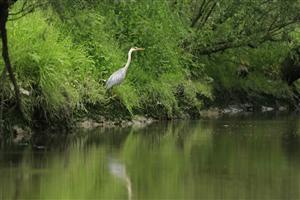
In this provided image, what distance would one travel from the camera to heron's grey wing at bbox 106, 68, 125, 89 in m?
24.9

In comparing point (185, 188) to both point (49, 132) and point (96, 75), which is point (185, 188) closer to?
point (49, 132)

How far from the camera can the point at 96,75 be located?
2633cm

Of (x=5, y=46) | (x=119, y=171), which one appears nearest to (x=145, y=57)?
(x=5, y=46)

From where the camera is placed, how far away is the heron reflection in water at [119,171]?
13.5 meters

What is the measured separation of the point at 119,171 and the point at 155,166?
1.11 m

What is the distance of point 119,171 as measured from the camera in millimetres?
15086

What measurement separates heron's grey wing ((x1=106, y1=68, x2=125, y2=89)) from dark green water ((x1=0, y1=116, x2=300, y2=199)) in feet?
5.04

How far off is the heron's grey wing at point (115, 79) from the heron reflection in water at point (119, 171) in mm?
8109

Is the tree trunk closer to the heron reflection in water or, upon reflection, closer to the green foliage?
the green foliage

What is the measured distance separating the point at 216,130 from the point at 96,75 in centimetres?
424

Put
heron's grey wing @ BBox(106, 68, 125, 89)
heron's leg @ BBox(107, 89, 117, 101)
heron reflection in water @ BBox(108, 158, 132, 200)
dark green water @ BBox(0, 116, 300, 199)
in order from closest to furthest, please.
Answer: dark green water @ BBox(0, 116, 300, 199) → heron reflection in water @ BBox(108, 158, 132, 200) → heron's grey wing @ BBox(106, 68, 125, 89) → heron's leg @ BBox(107, 89, 117, 101)

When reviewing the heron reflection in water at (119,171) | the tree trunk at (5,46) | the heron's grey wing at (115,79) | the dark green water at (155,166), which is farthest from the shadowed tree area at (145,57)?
the heron reflection in water at (119,171)

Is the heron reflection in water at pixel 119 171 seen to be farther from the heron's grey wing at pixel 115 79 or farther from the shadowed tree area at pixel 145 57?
the heron's grey wing at pixel 115 79

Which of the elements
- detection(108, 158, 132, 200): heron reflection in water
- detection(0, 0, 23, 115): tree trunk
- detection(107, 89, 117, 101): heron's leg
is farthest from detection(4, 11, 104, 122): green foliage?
detection(108, 158, 132, 200): heron reflection in water
